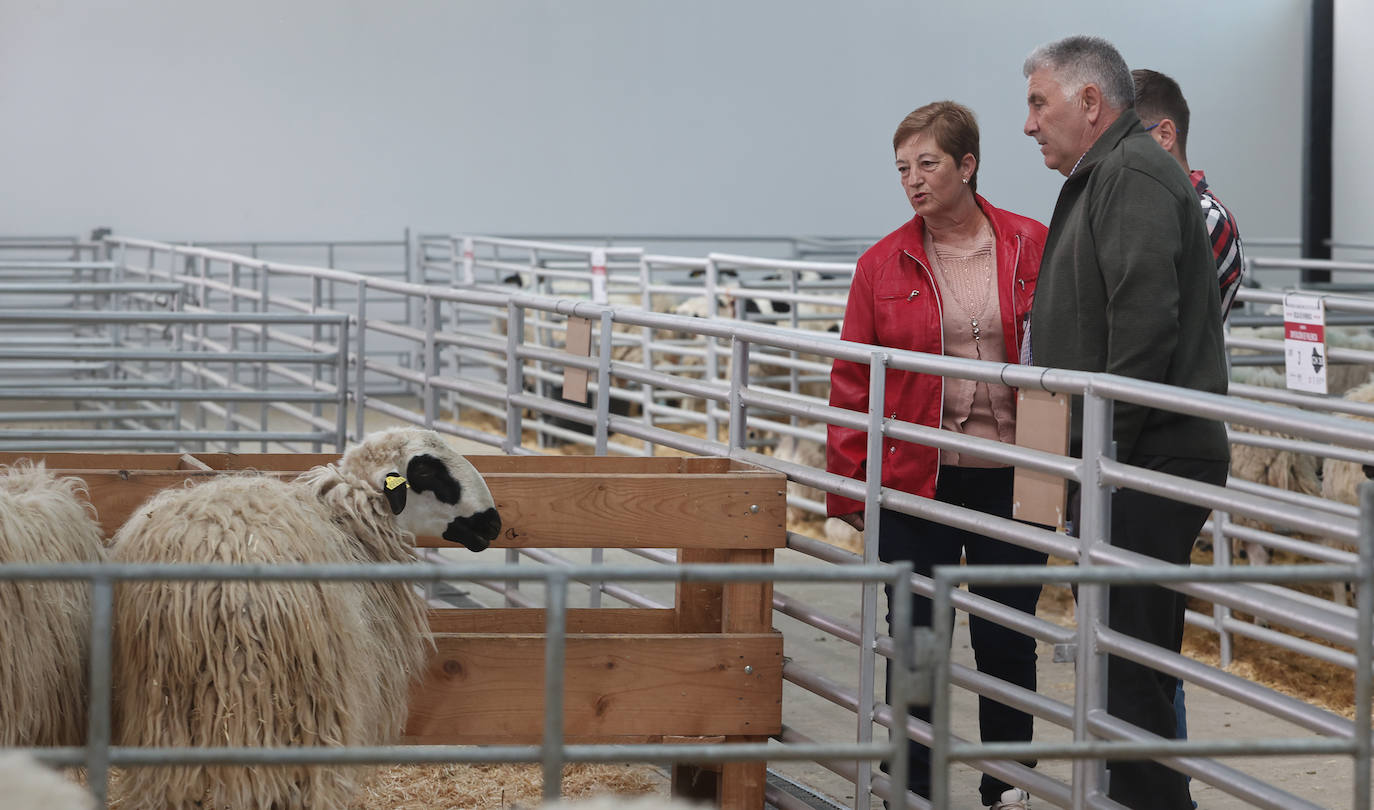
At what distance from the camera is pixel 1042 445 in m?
2.67

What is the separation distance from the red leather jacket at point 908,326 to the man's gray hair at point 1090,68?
49 cm

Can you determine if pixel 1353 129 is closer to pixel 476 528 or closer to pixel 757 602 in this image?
pixel 757 602

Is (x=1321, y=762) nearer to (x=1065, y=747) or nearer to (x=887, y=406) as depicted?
(x=887, y=406)

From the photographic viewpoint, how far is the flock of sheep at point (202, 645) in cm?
240

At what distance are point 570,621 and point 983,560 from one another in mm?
1029

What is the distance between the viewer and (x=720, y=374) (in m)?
8.88

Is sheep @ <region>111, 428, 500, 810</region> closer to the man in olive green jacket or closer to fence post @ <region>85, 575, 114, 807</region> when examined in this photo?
fence post @ <region>85, 575, 114, 807</region>

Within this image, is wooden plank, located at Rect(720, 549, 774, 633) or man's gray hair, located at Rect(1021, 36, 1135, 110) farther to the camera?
wooden plank, located at Rect(720, 549, 774, 633)

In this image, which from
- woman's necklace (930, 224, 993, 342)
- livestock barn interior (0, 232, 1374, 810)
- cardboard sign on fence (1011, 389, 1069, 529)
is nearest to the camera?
livestock barn interior (0, 232, 1374, 810)

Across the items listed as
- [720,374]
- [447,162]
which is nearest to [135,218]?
[447,162]

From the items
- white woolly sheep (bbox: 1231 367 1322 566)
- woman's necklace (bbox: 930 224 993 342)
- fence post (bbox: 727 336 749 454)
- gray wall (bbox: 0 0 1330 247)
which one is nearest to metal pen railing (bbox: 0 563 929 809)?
woman's necklace (bbox: 930 224 993 342)

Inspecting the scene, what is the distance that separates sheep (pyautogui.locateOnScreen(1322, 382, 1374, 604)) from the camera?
5.29 metres

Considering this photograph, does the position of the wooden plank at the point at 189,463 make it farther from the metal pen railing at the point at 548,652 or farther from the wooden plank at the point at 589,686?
the metal pen railing at the point at 548,652

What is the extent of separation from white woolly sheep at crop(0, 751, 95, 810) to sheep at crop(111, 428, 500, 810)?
822 mm
